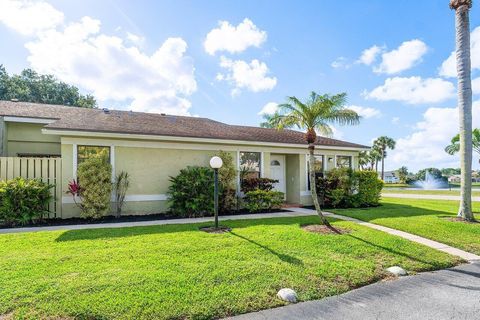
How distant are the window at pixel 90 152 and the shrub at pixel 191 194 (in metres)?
2.62

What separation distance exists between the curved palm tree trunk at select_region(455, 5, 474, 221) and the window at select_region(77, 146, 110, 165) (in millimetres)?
12863

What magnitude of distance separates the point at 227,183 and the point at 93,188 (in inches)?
192

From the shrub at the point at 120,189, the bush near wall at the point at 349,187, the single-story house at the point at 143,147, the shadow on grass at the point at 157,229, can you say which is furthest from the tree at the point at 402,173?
the shrub at the point at 120,189

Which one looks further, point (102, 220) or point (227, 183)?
point (227, 183)

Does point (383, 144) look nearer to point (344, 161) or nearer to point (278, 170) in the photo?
point (344, 161)

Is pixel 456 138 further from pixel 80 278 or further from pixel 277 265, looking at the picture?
pixel 80 278

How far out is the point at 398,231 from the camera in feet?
26.5

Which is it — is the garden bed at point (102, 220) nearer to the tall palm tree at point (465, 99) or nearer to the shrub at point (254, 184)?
the shrub at point (254, 184)

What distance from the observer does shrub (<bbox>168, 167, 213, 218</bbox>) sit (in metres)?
10.4

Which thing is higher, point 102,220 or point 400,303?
point 102,220

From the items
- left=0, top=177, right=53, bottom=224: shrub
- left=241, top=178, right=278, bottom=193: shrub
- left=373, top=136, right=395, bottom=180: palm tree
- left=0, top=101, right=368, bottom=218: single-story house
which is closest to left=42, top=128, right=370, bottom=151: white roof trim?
left=0, top=101, right=368, bottom=218: single-story house

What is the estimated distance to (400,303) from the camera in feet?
12.9

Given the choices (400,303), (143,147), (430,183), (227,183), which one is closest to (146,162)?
(143,147)

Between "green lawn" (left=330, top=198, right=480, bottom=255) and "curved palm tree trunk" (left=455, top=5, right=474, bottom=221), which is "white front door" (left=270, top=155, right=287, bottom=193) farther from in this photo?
"curved palm tree trunk" (left=455, top=5, right=474, bottom=221)
